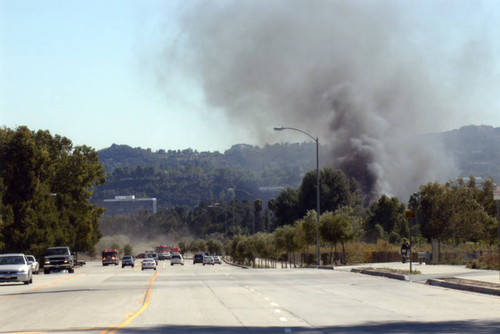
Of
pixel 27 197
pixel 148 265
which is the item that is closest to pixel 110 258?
pixel 27 197

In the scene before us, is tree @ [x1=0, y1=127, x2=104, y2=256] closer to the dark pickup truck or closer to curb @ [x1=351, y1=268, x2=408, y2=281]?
the dark pickup truck

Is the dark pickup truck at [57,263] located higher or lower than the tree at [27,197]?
lower

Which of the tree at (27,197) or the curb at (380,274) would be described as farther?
the tree at (27,197)

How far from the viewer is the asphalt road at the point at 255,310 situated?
1528 cm

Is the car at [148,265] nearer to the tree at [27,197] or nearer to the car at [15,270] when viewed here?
the tree at [27,197]

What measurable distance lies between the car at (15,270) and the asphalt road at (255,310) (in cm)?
729

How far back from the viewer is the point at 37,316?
18609 millimetres

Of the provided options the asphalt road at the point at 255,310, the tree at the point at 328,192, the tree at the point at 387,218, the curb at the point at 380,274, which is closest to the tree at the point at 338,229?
the curb at the point at 380,274

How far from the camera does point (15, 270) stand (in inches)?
1414

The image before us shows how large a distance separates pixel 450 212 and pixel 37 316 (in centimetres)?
5657

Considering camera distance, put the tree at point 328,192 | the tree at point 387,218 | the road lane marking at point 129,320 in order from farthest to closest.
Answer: the tree at point 328,192
the tree at point 387,218
the road lane marking at point 129,320

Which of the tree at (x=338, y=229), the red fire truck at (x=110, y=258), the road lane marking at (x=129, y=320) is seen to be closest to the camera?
the road lane marking at (x=129, y=320)

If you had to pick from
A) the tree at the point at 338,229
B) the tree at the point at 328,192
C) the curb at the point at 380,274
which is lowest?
the curb at the point at 380,274

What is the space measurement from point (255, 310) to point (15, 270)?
1964 centimetres
